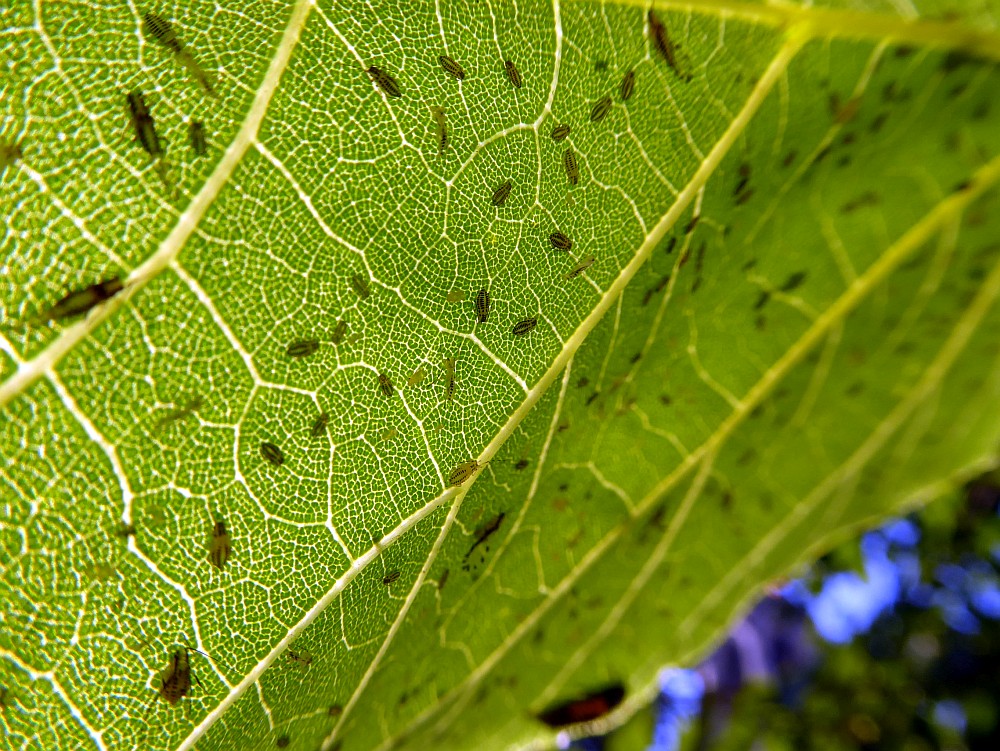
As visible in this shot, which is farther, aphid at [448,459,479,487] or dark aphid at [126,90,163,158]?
aphid at [448,459,479,487]

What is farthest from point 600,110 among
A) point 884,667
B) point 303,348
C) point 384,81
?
point 884,667

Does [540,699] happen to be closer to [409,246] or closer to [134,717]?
[134,717]

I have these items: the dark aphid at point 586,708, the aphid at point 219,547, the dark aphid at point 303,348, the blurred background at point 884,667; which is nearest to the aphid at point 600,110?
the dark aphid at point 303,348

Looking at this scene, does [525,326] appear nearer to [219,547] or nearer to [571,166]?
[571,166]

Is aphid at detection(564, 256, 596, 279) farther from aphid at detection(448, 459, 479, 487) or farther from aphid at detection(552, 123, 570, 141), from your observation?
aphid at detection(448, 459, 479, 487)

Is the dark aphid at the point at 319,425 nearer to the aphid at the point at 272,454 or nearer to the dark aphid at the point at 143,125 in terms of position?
the aphid at the point at 272,454

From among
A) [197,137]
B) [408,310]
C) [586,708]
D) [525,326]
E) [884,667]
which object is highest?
[197,137]

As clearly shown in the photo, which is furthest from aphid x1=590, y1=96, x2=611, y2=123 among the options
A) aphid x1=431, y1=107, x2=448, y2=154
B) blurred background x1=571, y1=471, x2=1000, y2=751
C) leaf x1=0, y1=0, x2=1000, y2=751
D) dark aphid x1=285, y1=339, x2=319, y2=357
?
blurred background x1=571, y1=471, x2=1000, y2=751
